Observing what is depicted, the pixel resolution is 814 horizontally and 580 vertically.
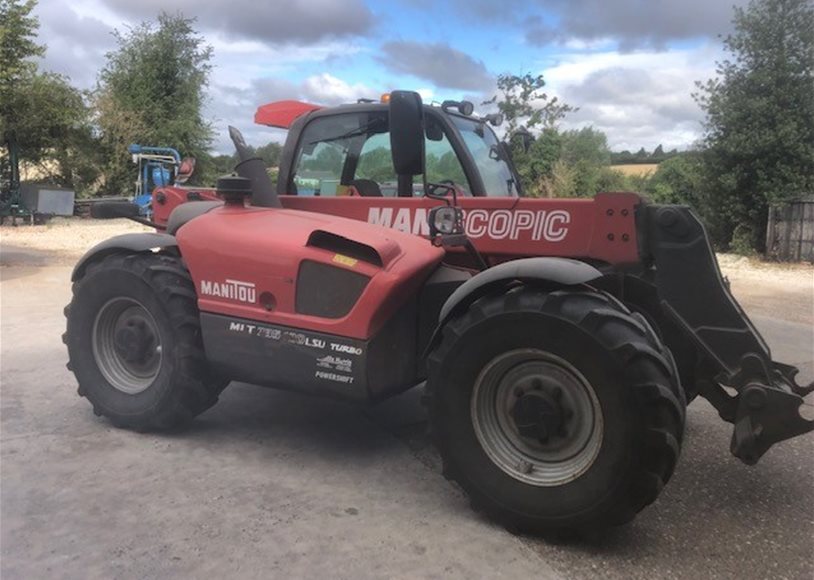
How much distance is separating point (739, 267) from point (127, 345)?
43.9ft

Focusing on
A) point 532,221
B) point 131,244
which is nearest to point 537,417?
point 532,221

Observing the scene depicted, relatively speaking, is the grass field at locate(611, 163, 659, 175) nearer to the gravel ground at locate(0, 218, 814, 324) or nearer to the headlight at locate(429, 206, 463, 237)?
the gravel ground at locate(0, 218, 814, 324)

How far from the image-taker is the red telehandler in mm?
3012

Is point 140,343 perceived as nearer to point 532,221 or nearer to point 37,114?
point 532,221

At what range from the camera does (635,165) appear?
138 ft

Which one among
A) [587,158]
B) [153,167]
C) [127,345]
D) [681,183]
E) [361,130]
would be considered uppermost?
[587,158]

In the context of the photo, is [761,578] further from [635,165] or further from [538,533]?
[635,165]

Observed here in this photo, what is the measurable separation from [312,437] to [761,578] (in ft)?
8.29

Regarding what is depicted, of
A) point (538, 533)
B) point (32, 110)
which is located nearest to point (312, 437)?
point (538, 533)

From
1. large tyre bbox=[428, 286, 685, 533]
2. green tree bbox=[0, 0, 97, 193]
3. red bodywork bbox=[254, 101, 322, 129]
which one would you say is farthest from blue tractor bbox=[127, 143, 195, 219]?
large tyre bbox=[428, 286, 685, 533]

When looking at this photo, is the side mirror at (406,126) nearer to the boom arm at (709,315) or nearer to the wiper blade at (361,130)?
the wiper blade at (361,130)

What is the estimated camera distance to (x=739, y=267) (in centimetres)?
1457

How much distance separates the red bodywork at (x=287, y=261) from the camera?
3.54 metres

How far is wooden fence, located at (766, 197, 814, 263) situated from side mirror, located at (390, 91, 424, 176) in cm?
1375
